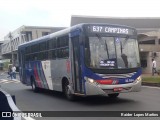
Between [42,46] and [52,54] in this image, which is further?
[42,46]

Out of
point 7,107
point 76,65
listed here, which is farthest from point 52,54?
point 7,107

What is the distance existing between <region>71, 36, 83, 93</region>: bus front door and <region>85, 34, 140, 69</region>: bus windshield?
0.67 metres

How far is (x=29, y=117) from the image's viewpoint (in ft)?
33.6

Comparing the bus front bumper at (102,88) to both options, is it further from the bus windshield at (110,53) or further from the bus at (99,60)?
the bus windshield at (110,53)

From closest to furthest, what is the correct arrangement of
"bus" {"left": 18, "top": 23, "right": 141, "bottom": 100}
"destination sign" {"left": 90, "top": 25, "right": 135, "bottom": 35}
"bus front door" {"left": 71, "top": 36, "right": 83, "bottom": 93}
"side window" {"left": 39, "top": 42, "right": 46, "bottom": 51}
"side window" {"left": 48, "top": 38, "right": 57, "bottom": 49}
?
"bus" {"left": 18, "top": 23, "right": 141, "bottom": 100}
"destination sign" {"left": 90, "top": 25, "right": 135, "bottom": 35}
"bus front door" {"left": 71, "top": 36, "right": 83, "bottom": 93}
"side window" {"left": 48, "top": 38, "right": 57, "bottom": 49}
"side window" {"left": 39, "top": 42, "right": 46, "bottom": 51}

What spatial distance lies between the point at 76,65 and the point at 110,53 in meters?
1.47

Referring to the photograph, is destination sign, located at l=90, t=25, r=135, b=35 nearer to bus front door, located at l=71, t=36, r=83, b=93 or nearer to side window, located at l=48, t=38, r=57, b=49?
bus front door, located at l=71, t=36, r=83, b=93

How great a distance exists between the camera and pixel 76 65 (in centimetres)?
1325

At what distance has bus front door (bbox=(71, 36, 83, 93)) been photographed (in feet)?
42.6

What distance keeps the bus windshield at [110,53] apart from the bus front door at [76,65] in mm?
674

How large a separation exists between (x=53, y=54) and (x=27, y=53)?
16.9 feet

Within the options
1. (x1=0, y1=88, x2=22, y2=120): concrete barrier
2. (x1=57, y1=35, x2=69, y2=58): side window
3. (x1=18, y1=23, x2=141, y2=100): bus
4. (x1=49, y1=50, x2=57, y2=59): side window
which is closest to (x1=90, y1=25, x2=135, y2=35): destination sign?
(x1=18, y1=23, x2=141, y2=100): bus

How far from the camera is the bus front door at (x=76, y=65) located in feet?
42.6

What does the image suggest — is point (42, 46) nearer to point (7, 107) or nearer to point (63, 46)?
point (63, 46)
